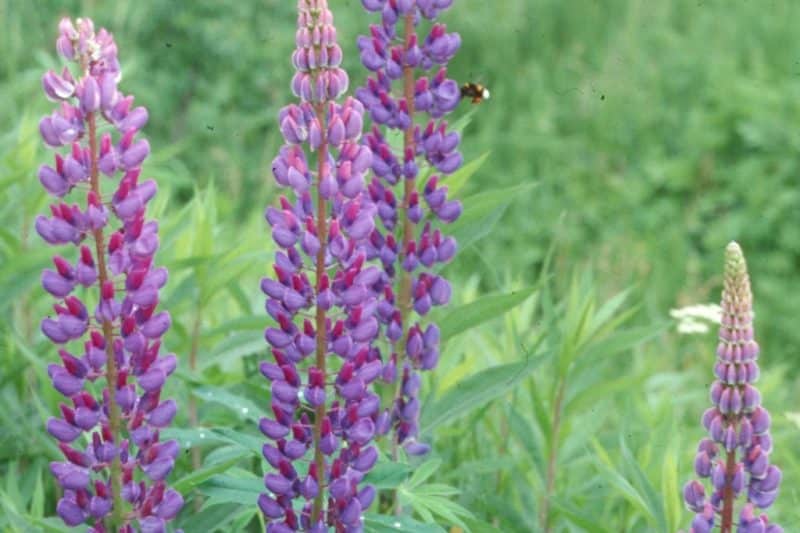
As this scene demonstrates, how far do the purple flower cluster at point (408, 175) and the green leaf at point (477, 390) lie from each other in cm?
8

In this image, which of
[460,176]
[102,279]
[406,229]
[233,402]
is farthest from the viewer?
[460,176]

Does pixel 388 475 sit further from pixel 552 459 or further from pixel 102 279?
pixel 552 459

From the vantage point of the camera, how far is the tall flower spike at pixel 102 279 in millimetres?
2262

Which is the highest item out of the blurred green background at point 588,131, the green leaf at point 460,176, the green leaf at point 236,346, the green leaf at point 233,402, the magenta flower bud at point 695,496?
the blurred green background at point 588,131

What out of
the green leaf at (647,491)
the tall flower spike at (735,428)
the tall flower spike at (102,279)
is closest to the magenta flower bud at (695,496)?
the tall flower spike at (735,428)

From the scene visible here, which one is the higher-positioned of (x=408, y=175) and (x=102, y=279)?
(x=408, y=175)

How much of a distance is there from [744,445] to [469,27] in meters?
5.87

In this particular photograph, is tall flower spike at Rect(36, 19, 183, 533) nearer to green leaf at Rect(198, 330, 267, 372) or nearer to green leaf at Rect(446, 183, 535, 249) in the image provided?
green leaf at Rect(446, 183, 535, 249)

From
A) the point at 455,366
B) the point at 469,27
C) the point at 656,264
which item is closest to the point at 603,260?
the point at 656,264

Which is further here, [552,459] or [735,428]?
[552,459]

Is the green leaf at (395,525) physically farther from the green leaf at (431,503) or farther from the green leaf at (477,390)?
the green leaf at (477,390)

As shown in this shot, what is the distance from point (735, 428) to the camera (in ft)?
7.79

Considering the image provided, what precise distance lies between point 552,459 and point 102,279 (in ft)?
4.60

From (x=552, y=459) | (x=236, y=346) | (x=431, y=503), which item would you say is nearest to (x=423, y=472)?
(x=431, y=503)
